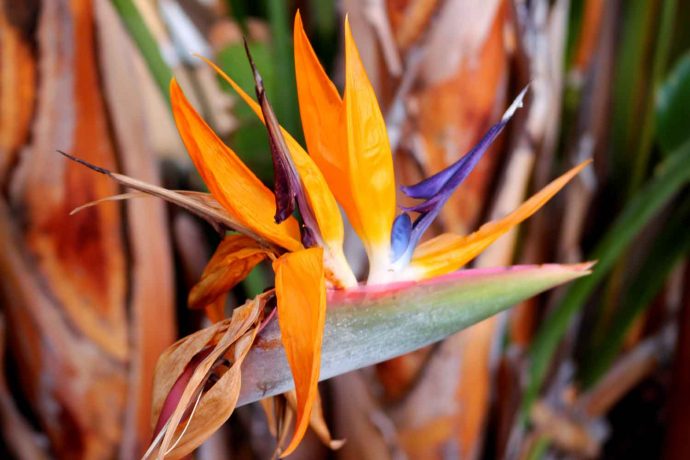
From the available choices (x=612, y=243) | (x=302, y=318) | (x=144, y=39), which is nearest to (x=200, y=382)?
(x=302, y=318)

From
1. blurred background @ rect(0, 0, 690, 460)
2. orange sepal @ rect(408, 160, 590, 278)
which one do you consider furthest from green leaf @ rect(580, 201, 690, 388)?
orange sepal @ rect(408, 160, 590, 278)

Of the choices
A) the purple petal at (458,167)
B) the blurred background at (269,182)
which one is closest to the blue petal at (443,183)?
the purple petal at (458,167)

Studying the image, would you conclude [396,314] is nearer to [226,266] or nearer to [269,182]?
[226,266]

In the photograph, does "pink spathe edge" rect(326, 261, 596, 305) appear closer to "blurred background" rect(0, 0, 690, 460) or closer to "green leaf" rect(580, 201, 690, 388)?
"blurred background" rect(0, 0, 690, 460)

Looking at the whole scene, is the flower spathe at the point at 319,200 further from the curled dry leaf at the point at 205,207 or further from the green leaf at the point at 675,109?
the green leaf at the point at 675,109

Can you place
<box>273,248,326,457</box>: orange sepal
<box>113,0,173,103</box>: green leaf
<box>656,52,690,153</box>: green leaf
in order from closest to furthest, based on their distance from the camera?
<box>273,248,326,457</box>: orange sepal < <box>113,0,173,103</box>: green leaf < <box>656,52,690,153</box>: green leaf

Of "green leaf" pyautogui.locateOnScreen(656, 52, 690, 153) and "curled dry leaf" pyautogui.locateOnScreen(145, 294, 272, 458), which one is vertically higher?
"curled dry leaf" pyautogui.locateOnScreen(145, 294, 272, 458)
